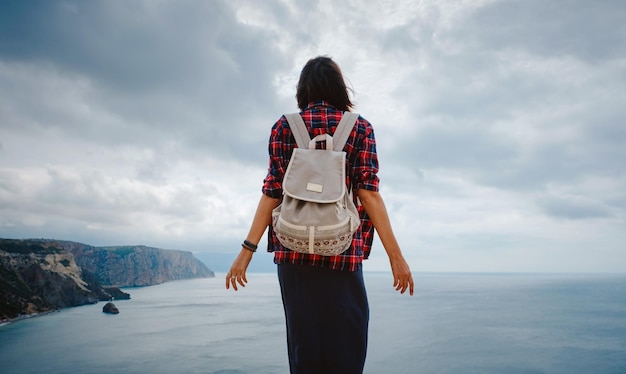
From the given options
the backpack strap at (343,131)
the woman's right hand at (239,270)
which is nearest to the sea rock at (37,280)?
the woman's right hand at (239,270)

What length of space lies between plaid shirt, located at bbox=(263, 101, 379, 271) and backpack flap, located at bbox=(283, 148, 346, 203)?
0.57 feet

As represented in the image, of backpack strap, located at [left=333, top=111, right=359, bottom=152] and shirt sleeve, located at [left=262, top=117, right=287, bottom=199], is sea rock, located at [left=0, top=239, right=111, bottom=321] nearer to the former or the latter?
shirt sleeve, located at [left=262, top=117, right=287, bottom=199]

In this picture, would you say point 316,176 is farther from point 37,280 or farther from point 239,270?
point 37,280

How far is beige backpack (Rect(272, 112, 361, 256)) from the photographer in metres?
1.91

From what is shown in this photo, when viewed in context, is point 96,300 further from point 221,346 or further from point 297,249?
point 297,249

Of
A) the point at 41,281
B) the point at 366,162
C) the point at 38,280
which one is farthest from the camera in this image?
the point at 41,281

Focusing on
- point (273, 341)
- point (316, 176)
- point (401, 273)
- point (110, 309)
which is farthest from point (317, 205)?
point (110, 309)

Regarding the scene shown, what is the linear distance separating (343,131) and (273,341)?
92.8 meters

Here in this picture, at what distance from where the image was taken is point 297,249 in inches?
77.4

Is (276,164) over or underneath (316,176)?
over

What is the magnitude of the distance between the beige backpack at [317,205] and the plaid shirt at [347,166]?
102 mm

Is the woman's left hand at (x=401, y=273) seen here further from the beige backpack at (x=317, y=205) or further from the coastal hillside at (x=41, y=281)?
the coastal hillside at (x=41, y=281)

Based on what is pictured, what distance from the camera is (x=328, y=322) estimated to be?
205cm

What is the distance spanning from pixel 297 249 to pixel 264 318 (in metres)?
118
